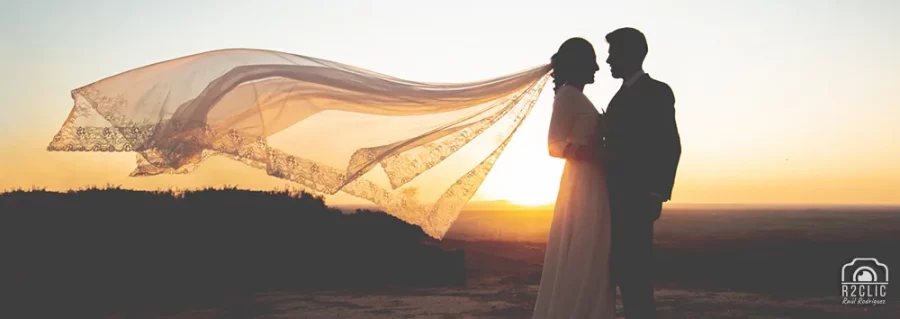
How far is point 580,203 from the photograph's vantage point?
561cm

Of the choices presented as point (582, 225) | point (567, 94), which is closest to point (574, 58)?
point (567, 94)

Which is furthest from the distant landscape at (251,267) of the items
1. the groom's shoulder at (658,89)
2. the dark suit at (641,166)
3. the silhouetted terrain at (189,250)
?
the groom's shoulder at (658,89)

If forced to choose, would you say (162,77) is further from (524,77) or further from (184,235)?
(184,235)

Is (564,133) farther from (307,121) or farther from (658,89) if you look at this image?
(307,121)

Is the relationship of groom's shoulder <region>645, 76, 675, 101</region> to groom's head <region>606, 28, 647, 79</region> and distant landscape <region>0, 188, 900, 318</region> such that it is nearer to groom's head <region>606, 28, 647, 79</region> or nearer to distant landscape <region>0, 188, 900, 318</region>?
groom's head <region>606, 28, 647, 79</region>

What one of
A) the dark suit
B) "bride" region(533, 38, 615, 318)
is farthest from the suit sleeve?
"bride" region(533, 38, 615, 318)

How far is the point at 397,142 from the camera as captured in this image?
711 cm

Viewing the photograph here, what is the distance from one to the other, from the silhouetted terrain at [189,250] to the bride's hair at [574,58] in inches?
257

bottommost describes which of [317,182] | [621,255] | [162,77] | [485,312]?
[485,312]

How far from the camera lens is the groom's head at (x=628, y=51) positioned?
547 cm

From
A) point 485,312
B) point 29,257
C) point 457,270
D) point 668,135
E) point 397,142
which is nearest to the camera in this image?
point 668,135

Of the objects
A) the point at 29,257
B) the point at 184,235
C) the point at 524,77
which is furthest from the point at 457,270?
the point at 524,77

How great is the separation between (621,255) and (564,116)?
3.45 feet

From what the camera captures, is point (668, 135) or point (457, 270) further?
point (457, 270)
